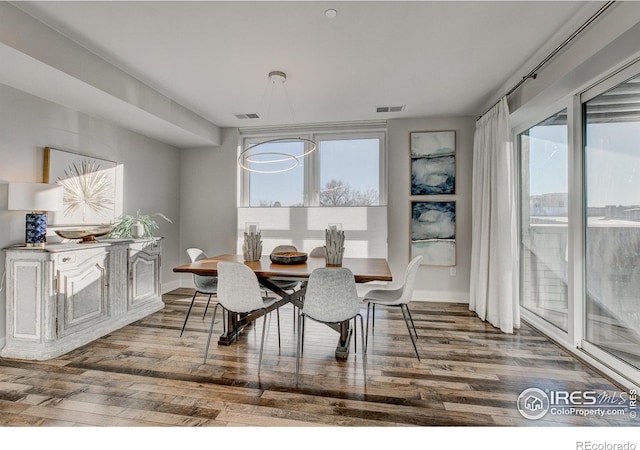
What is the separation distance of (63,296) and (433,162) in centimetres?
437

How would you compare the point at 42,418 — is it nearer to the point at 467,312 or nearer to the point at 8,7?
the point at 8,7

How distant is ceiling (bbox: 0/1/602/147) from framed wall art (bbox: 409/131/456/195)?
0.61 meters

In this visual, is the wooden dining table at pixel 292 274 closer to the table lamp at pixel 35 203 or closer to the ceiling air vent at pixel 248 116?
the table lamp at pixel 35 203

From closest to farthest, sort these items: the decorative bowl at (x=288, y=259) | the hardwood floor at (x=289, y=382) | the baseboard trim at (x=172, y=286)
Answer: the hardwood floor at (x=289, y=382) → the decorative bowl at (x=288, y=259) → the baseboard trim at (x=172, y=286)

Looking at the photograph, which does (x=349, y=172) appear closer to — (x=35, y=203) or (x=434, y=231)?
(x=434, y=231)

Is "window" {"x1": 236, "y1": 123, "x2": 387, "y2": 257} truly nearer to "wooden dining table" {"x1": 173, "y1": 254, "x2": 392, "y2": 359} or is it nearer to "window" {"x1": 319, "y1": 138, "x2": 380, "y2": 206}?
"window" {"x1": 319, "y1": 138, "x2": 380, "y2": 206}

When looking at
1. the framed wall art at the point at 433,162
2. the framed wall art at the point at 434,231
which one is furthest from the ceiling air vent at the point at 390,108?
the framed wall art at the point at 434,231

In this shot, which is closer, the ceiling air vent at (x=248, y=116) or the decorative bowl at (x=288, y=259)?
the decorative bowl at (x=288, y=259)

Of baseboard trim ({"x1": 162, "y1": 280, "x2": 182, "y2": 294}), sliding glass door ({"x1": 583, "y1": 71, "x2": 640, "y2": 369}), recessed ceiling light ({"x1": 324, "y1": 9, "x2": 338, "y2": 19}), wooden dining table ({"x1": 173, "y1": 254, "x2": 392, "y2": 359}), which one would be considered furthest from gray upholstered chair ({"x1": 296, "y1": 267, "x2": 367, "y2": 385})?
baseboard trim ({"x1": 162, "y1": 280, "x2": 182, "y2": 294})

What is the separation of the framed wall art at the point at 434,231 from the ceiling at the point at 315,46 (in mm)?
1369

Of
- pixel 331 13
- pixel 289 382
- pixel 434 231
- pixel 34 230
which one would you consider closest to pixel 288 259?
pixel 289 382

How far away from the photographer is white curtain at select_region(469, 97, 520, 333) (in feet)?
10.7

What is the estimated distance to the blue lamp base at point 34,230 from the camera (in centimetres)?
264

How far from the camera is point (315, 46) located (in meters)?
2.55
